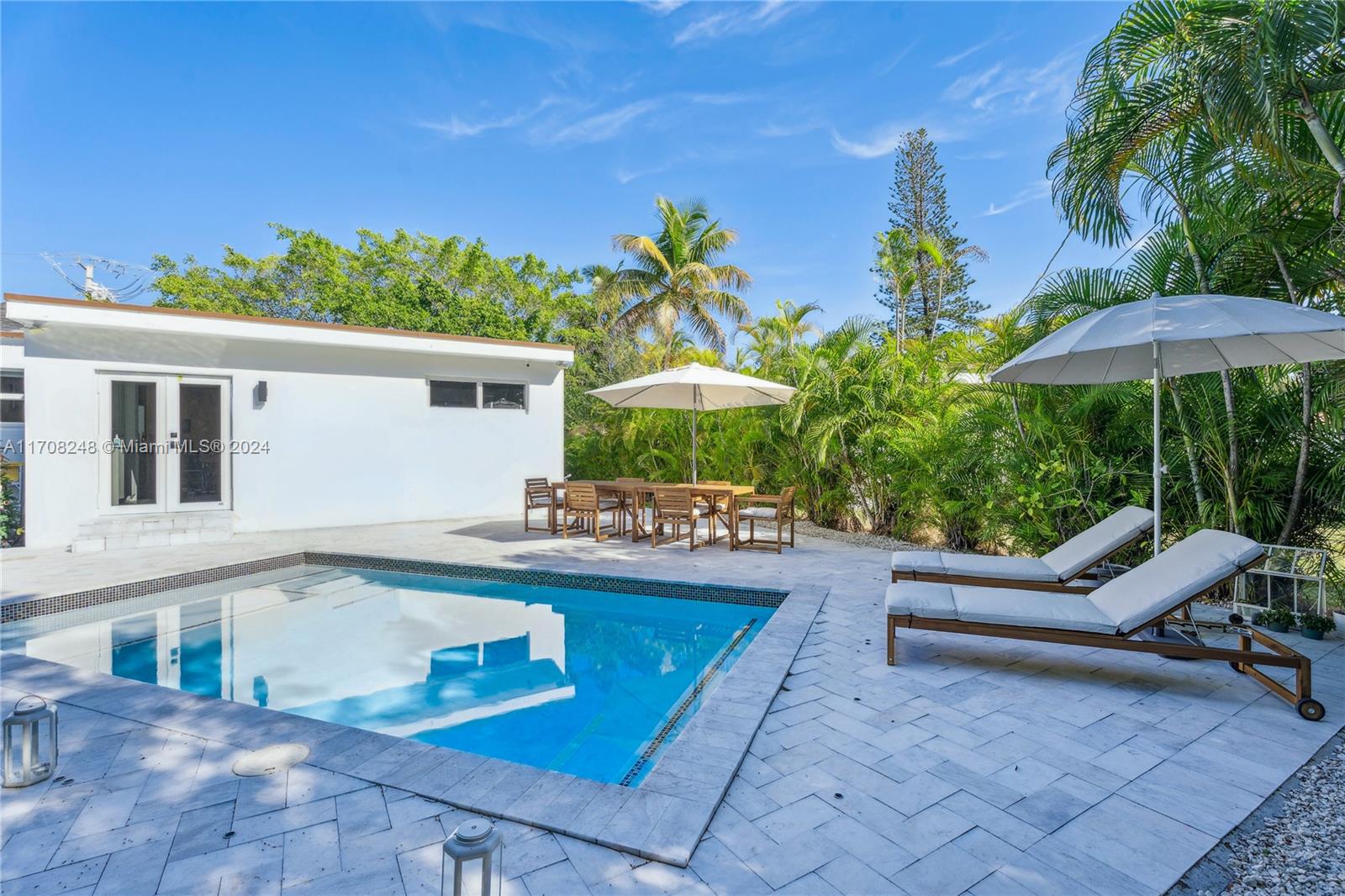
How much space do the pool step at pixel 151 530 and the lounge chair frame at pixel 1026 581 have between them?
31.5 ft

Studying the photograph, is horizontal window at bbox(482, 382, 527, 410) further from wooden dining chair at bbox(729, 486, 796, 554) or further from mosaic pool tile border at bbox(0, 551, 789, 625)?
wooden dining chair at bbox(729, 486, 796, 554)

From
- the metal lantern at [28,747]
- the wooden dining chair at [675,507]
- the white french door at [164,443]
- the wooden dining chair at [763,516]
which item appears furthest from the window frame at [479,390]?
the metal lantern at [28,747]

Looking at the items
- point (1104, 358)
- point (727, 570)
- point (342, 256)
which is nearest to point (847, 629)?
point (727, 570)

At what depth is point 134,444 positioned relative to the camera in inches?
356

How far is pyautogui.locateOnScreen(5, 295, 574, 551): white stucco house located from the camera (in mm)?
8445

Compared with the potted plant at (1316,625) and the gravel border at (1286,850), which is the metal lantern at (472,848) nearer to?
the gravel border at (1286,850)

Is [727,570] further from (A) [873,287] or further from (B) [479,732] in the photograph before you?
(A) [873,287]

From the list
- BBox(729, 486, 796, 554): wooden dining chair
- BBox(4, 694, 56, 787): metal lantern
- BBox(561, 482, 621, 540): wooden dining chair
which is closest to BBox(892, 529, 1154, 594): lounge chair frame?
BBox(729, 486, 796, 554): wooden dining chair

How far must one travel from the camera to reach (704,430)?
11.8 m

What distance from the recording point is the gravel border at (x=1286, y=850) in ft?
6.73

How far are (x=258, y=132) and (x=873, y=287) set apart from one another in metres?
24.1

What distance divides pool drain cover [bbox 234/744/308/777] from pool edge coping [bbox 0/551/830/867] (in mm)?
48

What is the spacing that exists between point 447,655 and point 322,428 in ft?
23.1

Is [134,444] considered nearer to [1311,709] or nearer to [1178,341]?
[1178,341]
